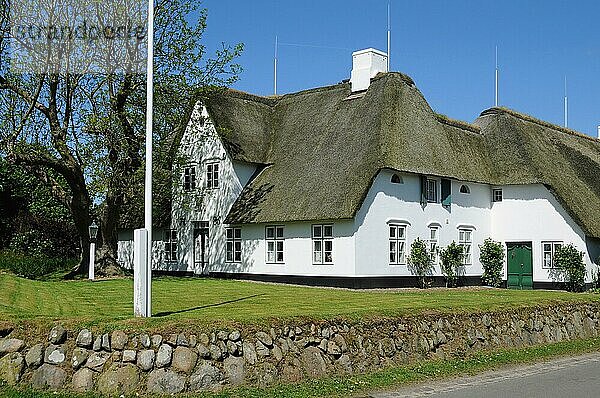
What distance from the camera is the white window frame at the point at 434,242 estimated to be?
33.3m

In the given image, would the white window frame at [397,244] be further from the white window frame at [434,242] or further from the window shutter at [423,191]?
the white window frame at [434,242]

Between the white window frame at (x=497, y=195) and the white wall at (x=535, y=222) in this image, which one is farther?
the white window frame at (x=497, y=195)

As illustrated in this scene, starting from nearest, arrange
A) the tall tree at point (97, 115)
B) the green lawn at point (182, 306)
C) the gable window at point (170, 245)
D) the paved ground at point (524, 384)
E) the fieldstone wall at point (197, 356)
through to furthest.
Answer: the fieldstone wall at point (197, 356)
the paved ground at point (524, 384)
the green lawn at point (182, 306)
the tall tree at point (97, 115)
the gable window at point (170, 245)

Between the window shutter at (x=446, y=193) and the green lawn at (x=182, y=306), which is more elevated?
the window shutter at (x=446, y=193)

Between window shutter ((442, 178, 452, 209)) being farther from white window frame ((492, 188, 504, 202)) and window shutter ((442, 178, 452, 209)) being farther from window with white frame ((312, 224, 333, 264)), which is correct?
window with white frame ((312, 224, 333, 264))

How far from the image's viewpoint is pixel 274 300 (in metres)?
19.9

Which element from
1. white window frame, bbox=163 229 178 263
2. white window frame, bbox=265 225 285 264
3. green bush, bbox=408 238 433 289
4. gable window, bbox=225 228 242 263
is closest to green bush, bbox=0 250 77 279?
white window frame, bbox=163 229 178 263

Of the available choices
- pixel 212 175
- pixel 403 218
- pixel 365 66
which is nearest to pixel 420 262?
pixel 403 218

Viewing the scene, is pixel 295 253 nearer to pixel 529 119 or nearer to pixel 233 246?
pixel 233 246

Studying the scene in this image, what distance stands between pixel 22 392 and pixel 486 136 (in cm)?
3140

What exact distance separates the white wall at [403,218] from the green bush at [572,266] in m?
4.06

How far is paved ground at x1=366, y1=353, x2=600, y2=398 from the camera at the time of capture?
12.5 m

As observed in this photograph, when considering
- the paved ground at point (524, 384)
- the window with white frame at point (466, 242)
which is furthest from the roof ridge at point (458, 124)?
the paved ground at point (524, 384)

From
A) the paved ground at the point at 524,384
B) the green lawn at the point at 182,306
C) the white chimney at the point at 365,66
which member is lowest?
the paved ground at the point at 524,384
